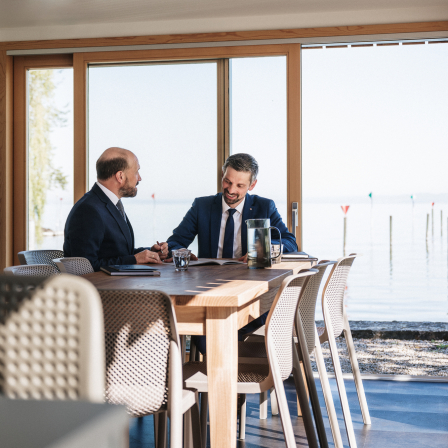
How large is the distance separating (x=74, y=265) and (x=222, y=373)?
1051 mm

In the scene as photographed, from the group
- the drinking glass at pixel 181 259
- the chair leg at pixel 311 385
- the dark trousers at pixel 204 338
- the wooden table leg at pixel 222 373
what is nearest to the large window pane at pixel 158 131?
the dark trousers at pixel 204 338

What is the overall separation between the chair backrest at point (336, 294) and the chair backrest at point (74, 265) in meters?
1.09

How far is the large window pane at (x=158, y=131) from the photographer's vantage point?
171 inches

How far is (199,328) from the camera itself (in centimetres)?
168

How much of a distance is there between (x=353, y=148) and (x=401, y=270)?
3.94 meters

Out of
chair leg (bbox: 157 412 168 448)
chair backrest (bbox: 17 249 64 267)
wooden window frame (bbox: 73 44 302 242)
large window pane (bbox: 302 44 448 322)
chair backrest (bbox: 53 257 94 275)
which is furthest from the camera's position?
large window pane (bbox: 302 44 448 322)

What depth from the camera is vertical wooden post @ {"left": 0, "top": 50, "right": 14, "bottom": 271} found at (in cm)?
444

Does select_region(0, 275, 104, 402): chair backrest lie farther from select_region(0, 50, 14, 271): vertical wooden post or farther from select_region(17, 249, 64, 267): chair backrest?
select_region(0, 50, 14, 271): vertical wooden post

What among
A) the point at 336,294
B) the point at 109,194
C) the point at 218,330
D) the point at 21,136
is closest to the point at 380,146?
the point at 21,136

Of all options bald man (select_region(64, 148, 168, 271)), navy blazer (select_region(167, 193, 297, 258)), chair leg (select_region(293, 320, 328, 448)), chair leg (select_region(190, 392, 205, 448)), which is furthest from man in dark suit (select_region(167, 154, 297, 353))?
chair leg (select_region(190, 392, 205, 448))

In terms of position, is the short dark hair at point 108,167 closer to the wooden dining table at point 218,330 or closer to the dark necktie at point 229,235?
the dark necktie at point 229,235

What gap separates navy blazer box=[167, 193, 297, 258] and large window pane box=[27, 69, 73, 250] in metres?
1.40

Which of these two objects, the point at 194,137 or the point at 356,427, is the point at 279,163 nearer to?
the point at 194,137

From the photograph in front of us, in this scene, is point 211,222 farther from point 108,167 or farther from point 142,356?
point 142,356
